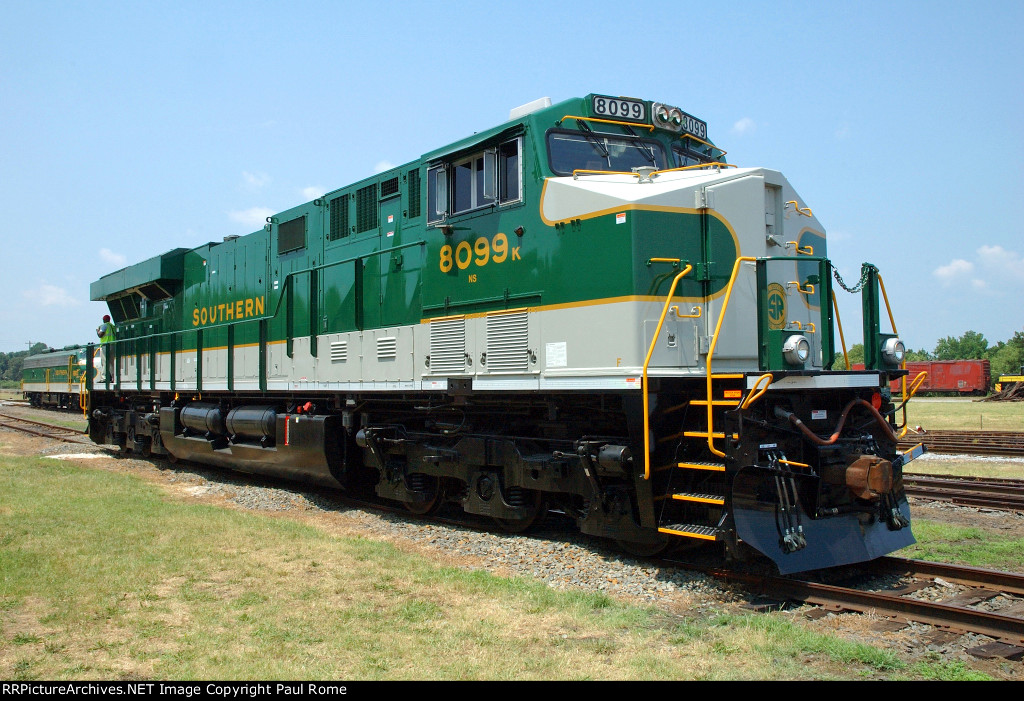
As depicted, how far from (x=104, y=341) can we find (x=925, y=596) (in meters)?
18.5

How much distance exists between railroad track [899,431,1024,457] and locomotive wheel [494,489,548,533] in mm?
11002

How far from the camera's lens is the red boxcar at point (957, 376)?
50812mm

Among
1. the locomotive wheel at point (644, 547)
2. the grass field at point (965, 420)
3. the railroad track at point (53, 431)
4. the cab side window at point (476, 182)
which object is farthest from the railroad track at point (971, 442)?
the railroad track at point (53, 431)

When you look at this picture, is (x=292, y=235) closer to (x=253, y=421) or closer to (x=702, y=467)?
(x=253, y=421)

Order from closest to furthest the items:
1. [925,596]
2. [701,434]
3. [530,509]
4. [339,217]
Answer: [925,596]
[701,434]
[530,509]
[339,217]

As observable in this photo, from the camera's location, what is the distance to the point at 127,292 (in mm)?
18141

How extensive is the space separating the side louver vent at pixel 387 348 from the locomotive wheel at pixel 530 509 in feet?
8.10

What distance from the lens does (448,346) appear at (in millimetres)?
8609

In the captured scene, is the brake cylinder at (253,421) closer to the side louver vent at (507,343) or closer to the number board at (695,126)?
the side louver vent at (507,343)

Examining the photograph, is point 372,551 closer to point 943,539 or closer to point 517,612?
point 517,612

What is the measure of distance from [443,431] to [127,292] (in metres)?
12.4

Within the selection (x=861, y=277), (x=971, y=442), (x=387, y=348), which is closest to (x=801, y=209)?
(x=861, y=277)

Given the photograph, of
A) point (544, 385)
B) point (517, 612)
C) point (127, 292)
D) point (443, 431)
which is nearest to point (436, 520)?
point (443, 431)

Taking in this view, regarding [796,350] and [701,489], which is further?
[701,489]
